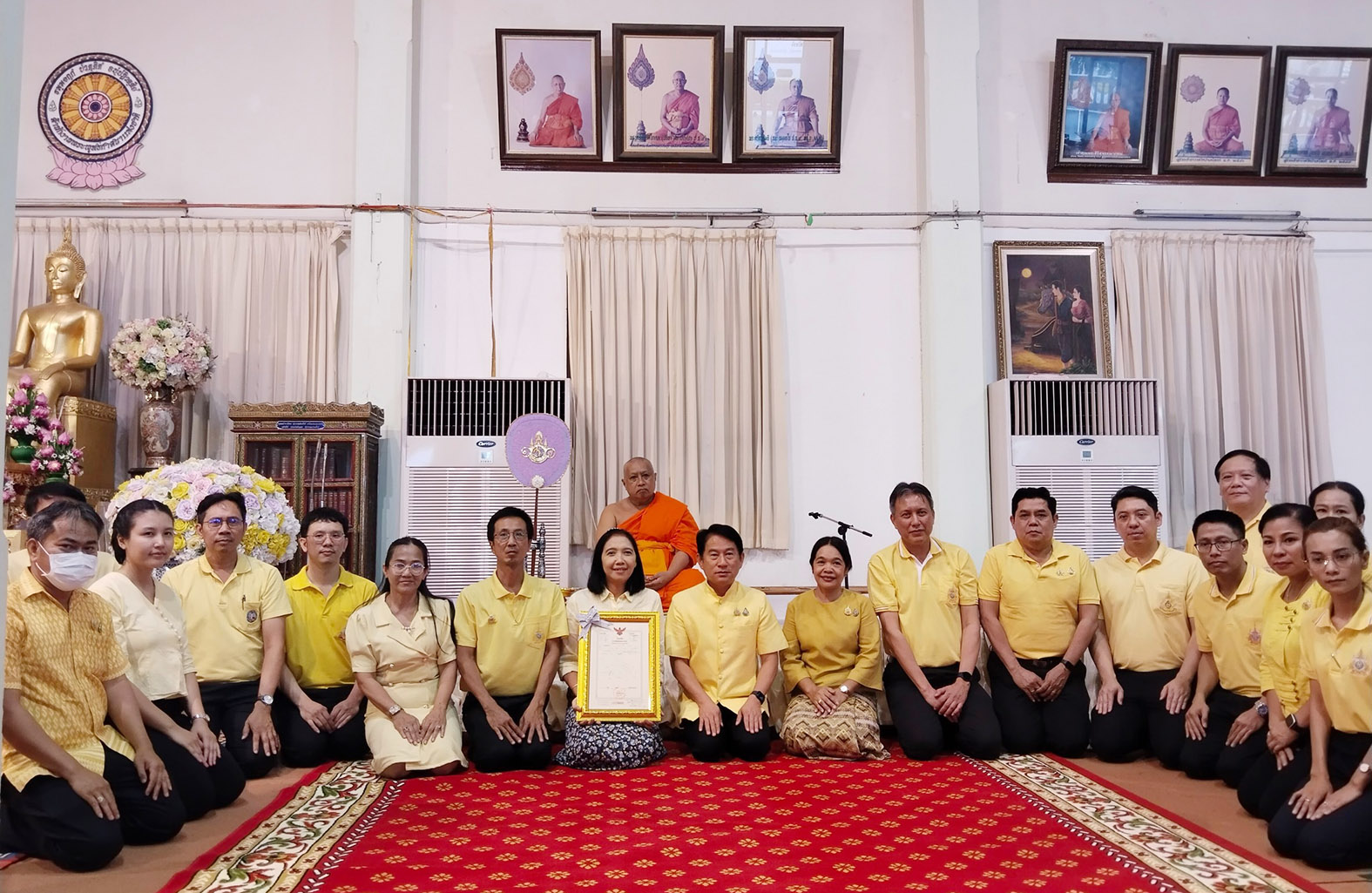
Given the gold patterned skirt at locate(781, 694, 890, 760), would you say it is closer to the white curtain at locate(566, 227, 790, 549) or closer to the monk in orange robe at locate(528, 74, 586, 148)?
the white curtain at locate(566, 227, 790, 549)

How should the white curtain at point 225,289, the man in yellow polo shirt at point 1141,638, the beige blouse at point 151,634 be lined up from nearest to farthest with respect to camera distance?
the beige blouse at point 151,634 < the man in yellow polo shirt at point 1141,638 < the white curtain at point 225,289

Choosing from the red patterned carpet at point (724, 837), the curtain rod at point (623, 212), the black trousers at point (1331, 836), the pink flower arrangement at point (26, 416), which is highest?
the curtain rod at point (623, 212)

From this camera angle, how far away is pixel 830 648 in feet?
15.8

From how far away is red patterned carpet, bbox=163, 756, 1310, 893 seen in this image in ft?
9.62

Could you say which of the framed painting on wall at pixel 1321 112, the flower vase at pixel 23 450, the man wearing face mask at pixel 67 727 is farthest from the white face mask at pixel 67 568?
the framed painting on wall at pixel 1321 112

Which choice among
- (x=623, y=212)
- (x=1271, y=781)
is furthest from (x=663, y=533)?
(x=1271, y=781)

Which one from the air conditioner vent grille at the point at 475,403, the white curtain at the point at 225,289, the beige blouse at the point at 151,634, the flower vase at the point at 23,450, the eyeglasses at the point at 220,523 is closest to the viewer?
the beige blouse at the point at 151,634

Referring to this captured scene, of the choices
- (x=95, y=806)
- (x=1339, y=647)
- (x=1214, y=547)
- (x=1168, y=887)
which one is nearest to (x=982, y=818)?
(x=1168, y=887)

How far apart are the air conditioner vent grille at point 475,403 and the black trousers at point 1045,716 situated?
3124 mm

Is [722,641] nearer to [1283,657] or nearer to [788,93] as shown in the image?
[1283,657]

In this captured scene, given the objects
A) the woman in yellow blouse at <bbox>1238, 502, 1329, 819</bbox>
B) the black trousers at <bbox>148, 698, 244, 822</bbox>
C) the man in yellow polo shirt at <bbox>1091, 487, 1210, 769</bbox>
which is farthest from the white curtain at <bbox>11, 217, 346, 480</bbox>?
the woman in yellow blouse at <bbox>1238, 502, 1329, 819</bbox>

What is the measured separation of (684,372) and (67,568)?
443 cm

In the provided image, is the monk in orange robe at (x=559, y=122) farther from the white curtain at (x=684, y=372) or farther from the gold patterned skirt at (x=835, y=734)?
the gold patterned skirt at (x=835, y=734)

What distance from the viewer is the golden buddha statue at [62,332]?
654 centimetres
